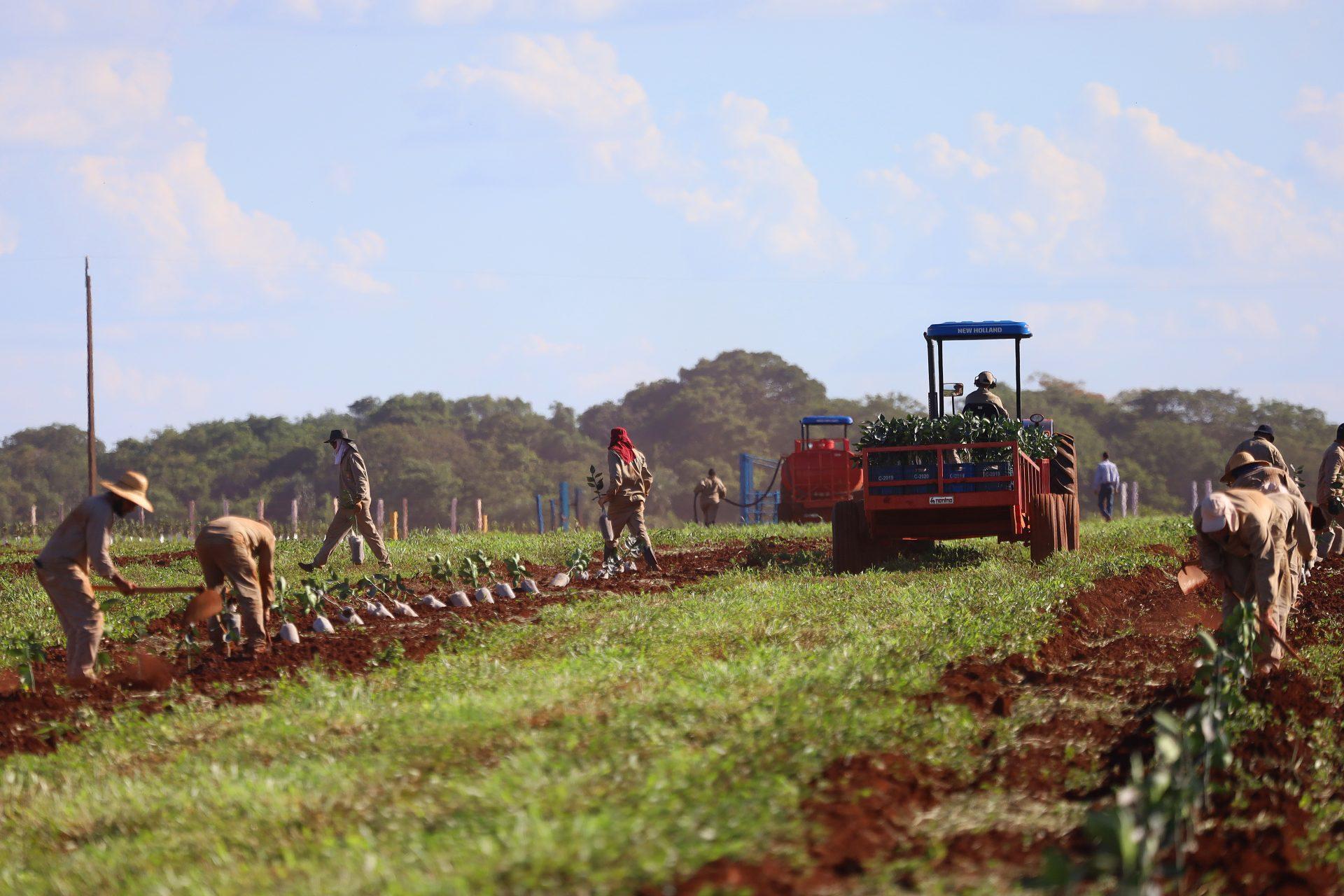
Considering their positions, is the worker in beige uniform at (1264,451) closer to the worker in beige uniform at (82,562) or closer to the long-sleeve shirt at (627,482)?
the long-sleeve shirt at (627,482)

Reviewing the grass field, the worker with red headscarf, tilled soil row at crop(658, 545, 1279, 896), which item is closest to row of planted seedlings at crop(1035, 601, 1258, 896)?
tilled soil row at crop(658, 545, 1279, 896)

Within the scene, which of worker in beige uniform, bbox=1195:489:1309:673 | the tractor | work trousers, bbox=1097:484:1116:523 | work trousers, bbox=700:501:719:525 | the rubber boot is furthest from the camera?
work trousers, bbox=700:501:719:525

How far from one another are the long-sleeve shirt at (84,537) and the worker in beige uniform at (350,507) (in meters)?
7.01

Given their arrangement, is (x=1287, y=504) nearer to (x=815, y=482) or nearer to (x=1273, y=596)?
(x=1273, y=596)

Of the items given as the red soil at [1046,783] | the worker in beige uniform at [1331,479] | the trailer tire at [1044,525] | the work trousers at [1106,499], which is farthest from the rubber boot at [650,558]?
the work trousers at [1106,499]

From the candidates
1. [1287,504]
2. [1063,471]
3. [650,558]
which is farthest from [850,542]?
[1287,504]

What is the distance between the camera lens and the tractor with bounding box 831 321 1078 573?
569 inches

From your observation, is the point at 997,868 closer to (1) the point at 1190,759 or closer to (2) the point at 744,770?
(2) the point at 744,770

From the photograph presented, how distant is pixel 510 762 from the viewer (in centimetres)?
591

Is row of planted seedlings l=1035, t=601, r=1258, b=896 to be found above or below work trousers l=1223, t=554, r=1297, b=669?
below

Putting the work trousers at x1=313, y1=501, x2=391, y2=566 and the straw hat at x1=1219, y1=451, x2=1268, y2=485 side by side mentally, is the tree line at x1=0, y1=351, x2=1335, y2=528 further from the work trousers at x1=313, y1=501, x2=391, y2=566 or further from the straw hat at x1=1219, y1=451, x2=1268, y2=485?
the straw hat at x1=1219, y1=451, x2=1268, y2=485

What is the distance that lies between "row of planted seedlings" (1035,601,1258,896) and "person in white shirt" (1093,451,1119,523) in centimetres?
2132

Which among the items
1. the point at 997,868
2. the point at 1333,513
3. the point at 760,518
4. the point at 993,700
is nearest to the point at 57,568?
the point at 993,700

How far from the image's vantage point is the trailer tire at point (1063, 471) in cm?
1652
